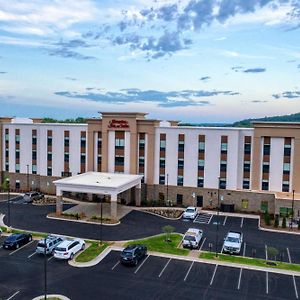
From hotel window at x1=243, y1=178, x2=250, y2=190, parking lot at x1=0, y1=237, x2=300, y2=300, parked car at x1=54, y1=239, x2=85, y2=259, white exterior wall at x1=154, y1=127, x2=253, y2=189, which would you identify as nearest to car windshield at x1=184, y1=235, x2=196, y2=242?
parking lot at x1=0, y1=237, x2=300, y2=300

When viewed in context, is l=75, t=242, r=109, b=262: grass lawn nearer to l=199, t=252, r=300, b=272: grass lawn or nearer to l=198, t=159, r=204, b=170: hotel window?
l=199, t=252, r=300, b=272: grass lawn

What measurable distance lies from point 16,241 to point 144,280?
1581 centimetres

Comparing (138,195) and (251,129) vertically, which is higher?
(251,129)

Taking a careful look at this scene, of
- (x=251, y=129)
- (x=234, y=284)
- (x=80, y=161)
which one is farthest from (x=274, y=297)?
→ (x=80, y=161)

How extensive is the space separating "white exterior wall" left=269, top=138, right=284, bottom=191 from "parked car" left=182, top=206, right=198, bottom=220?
506 inches

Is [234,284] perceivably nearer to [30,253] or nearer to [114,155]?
[30,253]

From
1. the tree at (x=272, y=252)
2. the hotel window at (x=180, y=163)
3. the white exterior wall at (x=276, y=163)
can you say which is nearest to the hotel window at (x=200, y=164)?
the hotel window at (x=180, y=163)

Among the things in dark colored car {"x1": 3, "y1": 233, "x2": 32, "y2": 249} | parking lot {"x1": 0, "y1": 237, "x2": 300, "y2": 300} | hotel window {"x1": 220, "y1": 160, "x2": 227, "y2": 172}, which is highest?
hotel window {"x1": 220, "y1": 160, "x2": 227, "y2": 172}

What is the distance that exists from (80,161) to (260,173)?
102 ft

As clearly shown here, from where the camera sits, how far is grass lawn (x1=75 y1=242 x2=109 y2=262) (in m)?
38.2

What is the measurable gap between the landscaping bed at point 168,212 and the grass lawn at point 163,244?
30.7 feet

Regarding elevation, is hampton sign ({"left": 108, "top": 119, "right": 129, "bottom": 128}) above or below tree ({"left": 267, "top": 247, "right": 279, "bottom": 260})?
above

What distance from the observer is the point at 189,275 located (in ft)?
113

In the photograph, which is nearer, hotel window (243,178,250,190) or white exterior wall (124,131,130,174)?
hotel window (243,178,250,190)
